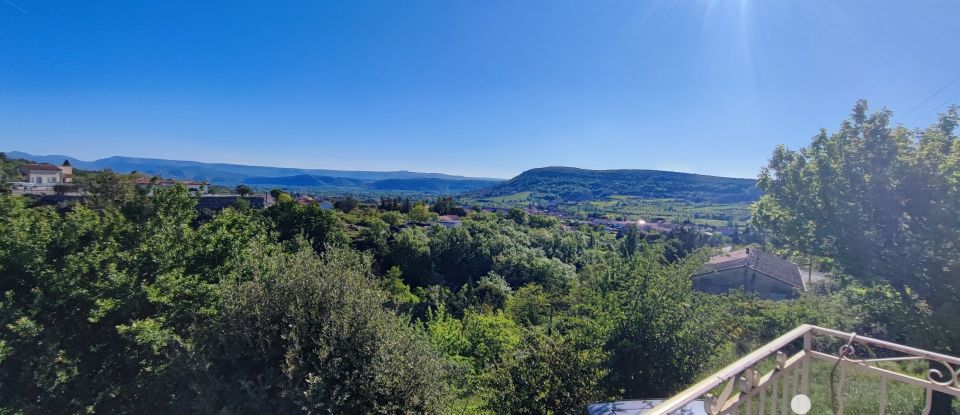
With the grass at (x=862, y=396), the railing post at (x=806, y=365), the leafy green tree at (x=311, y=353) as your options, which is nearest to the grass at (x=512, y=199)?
the leafy green tree at (x=311, y=353)

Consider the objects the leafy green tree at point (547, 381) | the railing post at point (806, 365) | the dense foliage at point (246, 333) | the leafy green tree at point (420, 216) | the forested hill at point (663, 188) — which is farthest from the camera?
the forested hill at point (663, 188)

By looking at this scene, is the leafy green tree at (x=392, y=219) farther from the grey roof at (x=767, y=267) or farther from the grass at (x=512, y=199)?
the grass at (x=512, y=199)

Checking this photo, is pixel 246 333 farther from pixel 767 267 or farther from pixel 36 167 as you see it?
pixel 36 167

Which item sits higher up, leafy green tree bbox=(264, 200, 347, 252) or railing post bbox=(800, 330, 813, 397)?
railing post bbox=(800, 330, 813, 397)

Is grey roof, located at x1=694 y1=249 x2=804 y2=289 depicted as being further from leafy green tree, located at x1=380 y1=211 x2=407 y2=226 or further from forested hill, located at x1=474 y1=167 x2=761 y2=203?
forested hill, located at x1=474 y1=167 x2=761 y2=203

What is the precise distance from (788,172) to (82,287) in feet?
43.2

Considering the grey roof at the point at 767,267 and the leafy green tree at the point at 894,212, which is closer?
the leafy green tree at the point at 894,212

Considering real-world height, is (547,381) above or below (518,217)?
above

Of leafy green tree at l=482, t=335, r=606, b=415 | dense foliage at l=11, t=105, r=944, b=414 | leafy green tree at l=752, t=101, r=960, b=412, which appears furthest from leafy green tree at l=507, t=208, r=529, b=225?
leafy green tree at l=482, t=335, r=606, b=415

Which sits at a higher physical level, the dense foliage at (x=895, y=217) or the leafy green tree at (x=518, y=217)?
the dense foliage at (x=895, y=217)

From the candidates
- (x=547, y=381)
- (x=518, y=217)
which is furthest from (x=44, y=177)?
(x=547, y=381)

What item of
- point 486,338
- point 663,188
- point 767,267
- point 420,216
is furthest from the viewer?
point 663,188

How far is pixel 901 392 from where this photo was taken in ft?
17.6

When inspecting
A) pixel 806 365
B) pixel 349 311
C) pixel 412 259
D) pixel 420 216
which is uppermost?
pixel 806 365
